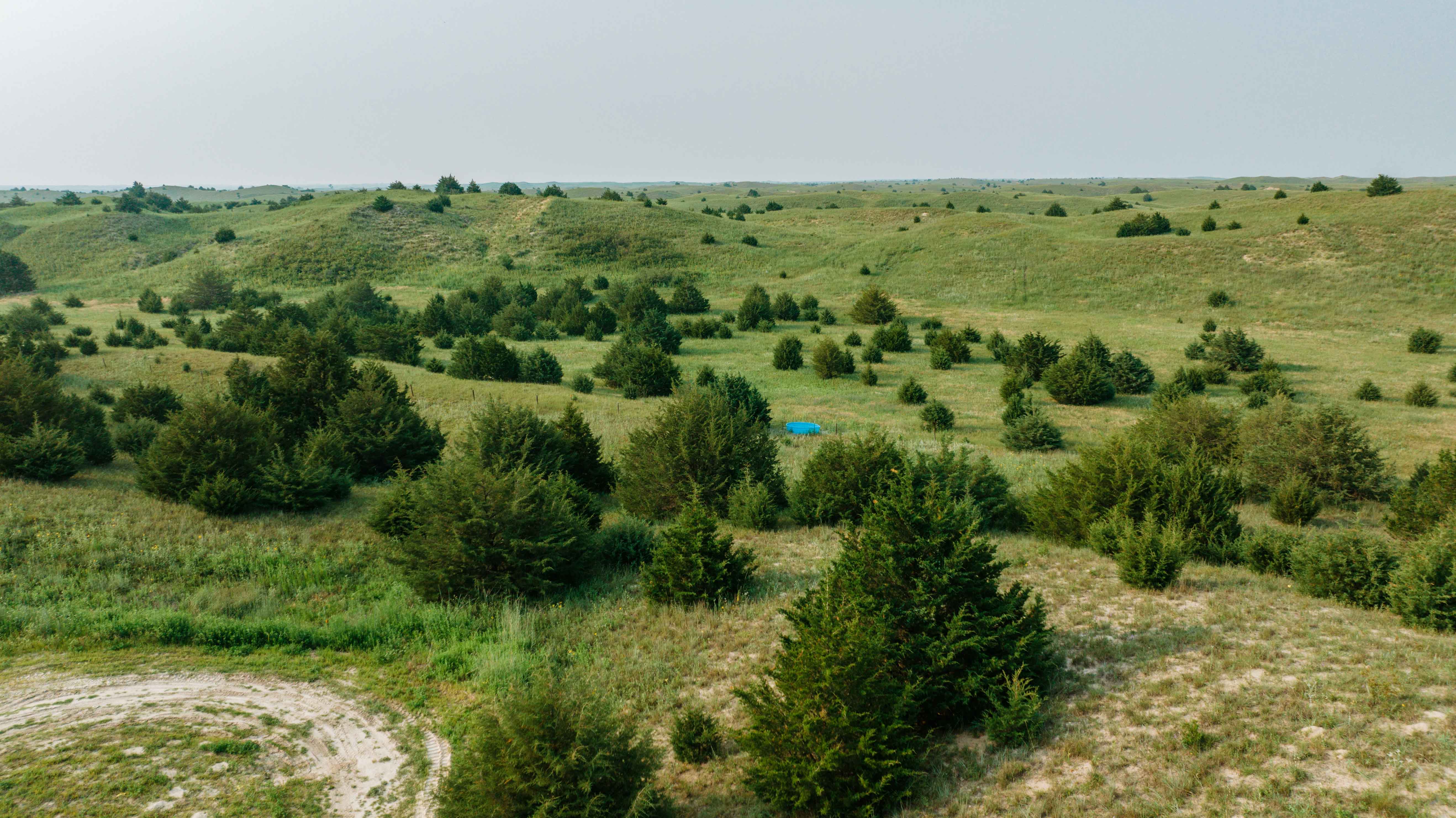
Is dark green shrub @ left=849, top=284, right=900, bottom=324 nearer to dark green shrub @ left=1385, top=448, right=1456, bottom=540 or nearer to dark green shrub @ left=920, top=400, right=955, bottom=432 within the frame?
dark green shrub @ left=920, top=400, right=955, bottom=432

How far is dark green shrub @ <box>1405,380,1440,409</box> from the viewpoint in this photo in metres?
23.2

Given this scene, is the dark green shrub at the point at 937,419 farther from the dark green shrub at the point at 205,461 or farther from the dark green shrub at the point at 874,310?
the dark green shrub at the point at 874,310

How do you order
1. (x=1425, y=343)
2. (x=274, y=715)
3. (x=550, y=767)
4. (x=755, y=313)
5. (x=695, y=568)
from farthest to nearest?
(x=755, y=313), (x=1425, y=343), (x=695, y=568), (x=274, y=715), (x=550, y=767)

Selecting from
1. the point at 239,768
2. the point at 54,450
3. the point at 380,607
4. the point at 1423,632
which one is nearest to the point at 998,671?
the point at 1423,632

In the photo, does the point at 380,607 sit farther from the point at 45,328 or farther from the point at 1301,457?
the point at 45,328

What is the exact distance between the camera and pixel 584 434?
16.8 metres

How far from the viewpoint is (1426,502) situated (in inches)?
483

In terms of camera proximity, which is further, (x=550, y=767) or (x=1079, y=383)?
(x=1079, y=383)

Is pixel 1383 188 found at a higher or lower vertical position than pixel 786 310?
higher

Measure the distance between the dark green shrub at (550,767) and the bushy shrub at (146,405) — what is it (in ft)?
67.0

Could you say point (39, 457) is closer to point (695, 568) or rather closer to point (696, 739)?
point (695, 568)

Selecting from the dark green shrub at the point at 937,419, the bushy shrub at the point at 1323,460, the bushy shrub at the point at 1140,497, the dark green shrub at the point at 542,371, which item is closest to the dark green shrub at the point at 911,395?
the dark green shrub at the point at 937,419

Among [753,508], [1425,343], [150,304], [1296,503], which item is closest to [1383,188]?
[1425,343]

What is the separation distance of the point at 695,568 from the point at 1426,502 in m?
12.2
